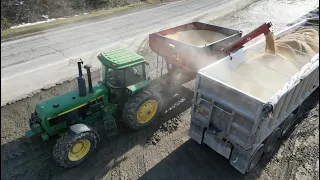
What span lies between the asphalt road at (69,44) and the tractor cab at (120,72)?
2.11 m

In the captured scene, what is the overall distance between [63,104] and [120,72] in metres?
1.46

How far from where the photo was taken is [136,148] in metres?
6.28

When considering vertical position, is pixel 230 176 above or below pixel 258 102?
below

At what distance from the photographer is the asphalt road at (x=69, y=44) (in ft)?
29.6

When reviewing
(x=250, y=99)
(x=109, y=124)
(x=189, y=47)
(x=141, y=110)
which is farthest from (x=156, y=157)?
(x=189, y=47)

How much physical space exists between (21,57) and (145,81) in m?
7.26

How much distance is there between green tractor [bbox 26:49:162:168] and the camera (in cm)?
537

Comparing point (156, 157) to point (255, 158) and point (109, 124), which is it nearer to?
point (109, 124)

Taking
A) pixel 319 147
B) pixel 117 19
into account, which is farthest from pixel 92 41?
pixel 319 147

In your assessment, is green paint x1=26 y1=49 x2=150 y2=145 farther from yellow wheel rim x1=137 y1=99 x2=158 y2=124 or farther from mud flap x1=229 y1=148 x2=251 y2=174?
mud flap x1=229 y1=148 x2=251 y2=174

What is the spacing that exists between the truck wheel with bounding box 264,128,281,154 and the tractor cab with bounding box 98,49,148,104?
3.26 meters

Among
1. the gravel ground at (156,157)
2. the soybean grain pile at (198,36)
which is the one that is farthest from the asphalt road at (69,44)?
the soybean grain pile at (198,36)

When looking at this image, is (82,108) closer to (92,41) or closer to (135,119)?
(135,119)

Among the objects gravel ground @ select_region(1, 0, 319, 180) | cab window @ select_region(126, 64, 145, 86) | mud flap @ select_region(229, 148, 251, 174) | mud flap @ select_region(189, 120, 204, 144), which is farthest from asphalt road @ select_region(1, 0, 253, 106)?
mud flap @ select_region(229, 148, 251, 174)
